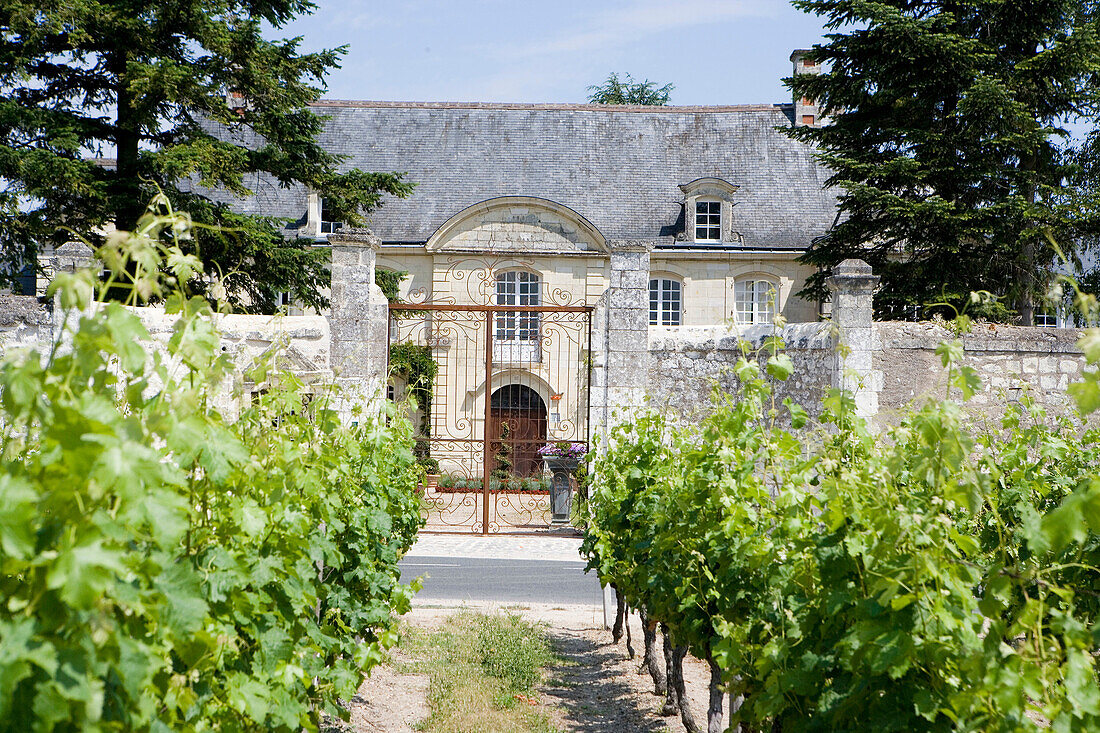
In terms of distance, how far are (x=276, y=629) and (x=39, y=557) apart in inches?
48.7

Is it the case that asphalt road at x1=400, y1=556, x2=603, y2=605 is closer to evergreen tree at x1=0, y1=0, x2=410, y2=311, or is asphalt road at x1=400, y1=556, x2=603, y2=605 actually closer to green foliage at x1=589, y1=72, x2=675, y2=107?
evergreen tree at x1=0, y1=0, x2=410, y2=311

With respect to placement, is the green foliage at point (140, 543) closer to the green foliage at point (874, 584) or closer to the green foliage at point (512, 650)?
the green foliage at point (874, 584)

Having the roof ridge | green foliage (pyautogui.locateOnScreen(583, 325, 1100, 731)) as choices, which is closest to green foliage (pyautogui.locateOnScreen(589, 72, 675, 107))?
the roof ridge

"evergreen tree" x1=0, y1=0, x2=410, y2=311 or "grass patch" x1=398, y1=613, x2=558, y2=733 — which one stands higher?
"evergreen tree" x1=0, y1=0, x2=410, y2=311

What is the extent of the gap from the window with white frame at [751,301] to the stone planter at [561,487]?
7.82 meters

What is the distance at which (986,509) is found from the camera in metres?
4.69

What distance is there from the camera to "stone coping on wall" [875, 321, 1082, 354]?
807 cm

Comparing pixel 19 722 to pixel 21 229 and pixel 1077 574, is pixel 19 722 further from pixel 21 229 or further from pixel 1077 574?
pixel 21 229

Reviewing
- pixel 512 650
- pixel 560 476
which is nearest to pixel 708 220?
pixel 560 476

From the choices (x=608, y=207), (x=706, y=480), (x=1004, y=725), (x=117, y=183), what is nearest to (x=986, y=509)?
(x=706, y=480)

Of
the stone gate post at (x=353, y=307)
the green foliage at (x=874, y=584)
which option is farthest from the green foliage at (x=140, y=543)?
the stone gate post at (x=353, y=307)

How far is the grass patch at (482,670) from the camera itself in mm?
4488

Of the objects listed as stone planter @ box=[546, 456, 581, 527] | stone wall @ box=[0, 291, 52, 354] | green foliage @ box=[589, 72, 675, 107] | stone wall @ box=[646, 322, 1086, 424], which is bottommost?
stone planter @ box=[546, 456, 581, 527]

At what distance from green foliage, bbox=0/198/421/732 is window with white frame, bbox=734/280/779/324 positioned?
1642cm
